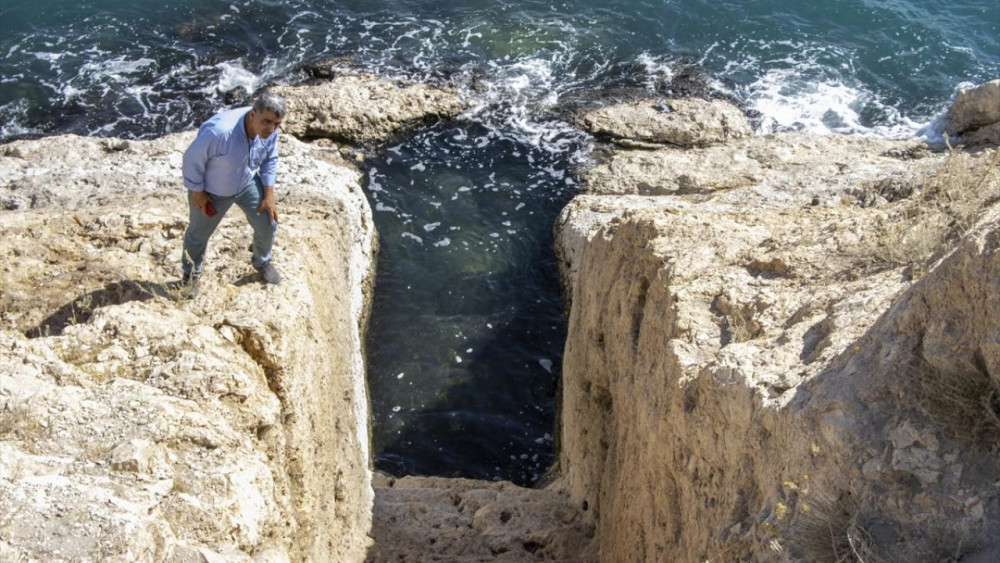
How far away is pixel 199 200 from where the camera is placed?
6.68 m

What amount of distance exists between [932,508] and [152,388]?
4.45 m

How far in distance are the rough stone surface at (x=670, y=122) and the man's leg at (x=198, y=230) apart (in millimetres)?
9042

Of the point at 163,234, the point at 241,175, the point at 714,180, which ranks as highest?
the point at 241,175

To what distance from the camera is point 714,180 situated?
13.1 metres

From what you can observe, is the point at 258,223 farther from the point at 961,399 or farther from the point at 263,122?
the point at 961,399

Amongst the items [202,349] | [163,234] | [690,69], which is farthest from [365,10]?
[202,349]

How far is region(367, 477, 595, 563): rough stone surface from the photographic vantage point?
780 centimetres

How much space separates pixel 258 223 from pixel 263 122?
115cm

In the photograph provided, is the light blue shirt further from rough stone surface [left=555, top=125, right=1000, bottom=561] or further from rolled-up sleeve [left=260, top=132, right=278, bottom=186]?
rough stone surface [left=555, top=125, right=1000, bottom=561]

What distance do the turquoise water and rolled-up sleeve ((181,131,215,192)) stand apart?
4817mm

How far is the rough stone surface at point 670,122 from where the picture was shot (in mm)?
14766

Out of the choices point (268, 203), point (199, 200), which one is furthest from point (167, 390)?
point (268, 203)

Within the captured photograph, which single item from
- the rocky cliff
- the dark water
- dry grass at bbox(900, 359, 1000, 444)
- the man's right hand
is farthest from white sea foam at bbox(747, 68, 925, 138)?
dry grass at bbox(900, 359, 1000, 444)

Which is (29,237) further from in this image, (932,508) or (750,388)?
(932,508)
